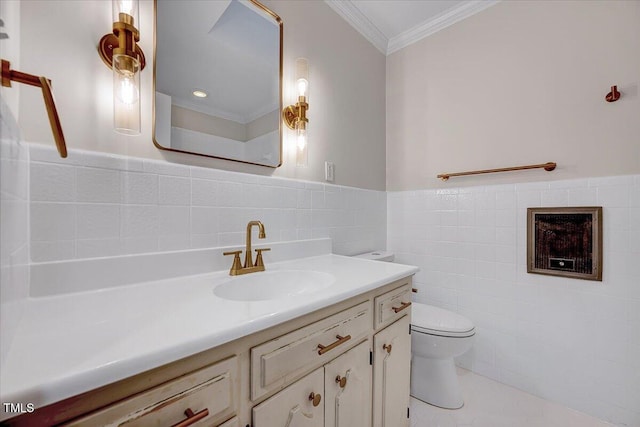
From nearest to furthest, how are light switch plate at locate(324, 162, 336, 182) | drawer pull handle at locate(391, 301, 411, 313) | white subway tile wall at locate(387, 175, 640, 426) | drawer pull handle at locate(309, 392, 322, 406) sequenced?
1. drawer pull handle at locate(309, 392, 322, 406)
2. drawer pull handle at locate(391, 301, 411, 313)
3. white subway tile wall at locate(387, 175, 640, 426)
4. light switch plate at locate(324, 162, 336, 182)

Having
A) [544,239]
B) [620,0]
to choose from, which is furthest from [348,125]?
[620,0]

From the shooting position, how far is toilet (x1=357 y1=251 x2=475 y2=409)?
4.79 feet

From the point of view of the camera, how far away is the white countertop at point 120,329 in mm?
396

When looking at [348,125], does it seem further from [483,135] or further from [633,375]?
[633,375]

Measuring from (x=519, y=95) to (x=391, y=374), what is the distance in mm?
1783

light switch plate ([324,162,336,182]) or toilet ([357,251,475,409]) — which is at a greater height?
light switch plate ([324,162,336,182])

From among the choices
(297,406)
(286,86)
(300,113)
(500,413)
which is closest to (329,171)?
(300,113)

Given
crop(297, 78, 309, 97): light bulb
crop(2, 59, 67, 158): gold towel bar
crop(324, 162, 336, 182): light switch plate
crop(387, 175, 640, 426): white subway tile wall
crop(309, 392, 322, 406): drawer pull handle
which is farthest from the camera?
crop(324, 162, 336, 182): light switch plate

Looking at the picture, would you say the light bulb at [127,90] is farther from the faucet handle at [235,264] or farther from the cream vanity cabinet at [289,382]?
the cream vanity cabinet at [289,382]

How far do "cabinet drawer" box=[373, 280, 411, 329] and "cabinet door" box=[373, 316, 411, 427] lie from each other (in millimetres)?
35

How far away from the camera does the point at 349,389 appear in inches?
36.1

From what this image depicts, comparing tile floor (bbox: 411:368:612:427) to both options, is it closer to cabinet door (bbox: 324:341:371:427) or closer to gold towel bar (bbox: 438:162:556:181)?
cabinet door (bbox: 324:341:371:427)

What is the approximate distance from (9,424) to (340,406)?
0.79m

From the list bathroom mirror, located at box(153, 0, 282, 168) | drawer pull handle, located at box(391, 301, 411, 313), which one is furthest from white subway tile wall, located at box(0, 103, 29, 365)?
drawer pull handle, located at box(391, 301, 411, 313)
